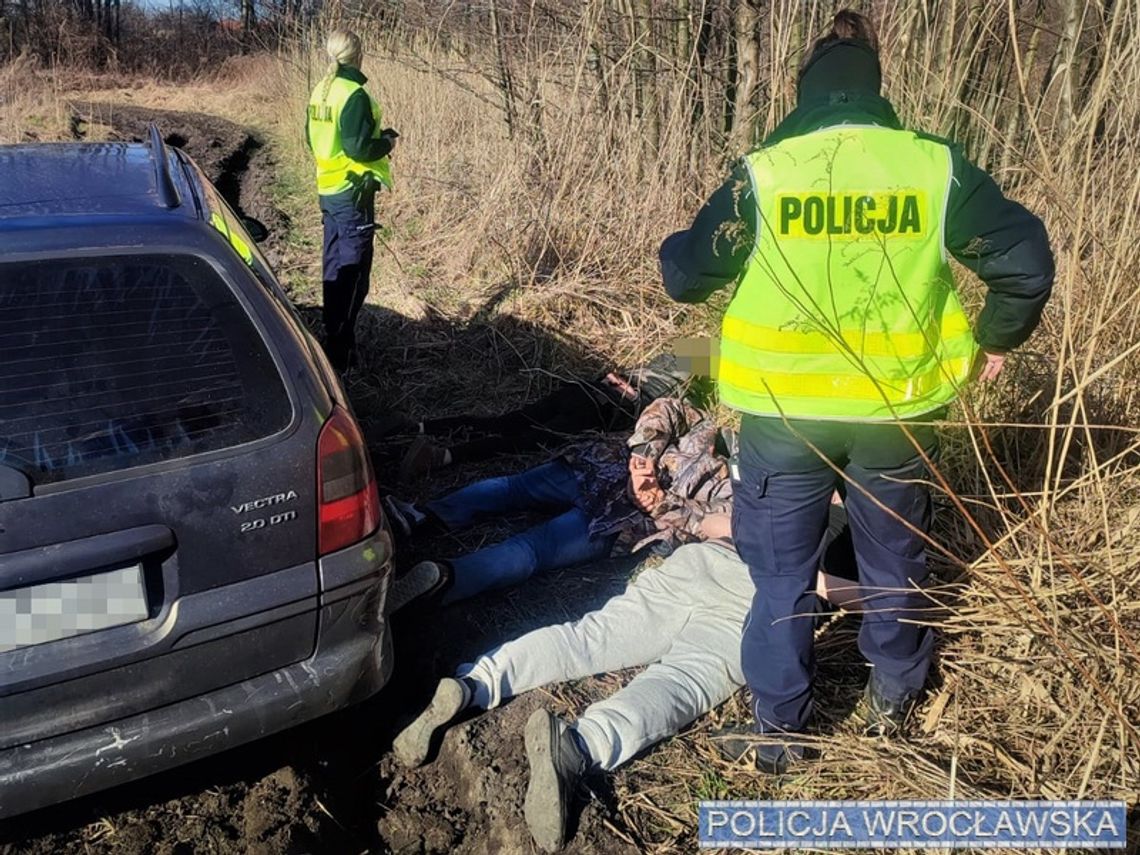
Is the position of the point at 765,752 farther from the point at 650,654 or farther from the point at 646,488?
the point at 646,488

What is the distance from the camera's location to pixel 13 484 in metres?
1.92

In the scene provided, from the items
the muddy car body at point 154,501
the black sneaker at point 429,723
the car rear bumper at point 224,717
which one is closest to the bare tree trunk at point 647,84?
the muddy car body at point 154,501

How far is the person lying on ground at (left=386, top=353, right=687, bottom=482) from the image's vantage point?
15.4ft

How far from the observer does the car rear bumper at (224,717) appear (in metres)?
2.04

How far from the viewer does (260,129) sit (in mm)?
19047

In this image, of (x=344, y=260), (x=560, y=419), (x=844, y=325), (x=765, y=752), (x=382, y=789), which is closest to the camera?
(x=844, y=325)

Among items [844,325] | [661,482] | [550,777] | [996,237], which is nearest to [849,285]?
[844,325]

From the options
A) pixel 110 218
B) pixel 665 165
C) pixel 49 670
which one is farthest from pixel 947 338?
pixel 665 165

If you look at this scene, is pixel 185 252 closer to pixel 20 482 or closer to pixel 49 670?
pixel 20 482

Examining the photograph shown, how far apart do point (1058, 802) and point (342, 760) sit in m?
1.98

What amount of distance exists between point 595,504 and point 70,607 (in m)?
2.19

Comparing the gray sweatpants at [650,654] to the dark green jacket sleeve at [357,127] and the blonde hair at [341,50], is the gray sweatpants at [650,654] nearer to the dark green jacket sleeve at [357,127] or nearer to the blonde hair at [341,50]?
the dark green jacket sleeve at [357,127]

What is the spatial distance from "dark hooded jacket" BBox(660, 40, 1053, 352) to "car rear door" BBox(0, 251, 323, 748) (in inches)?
42.9

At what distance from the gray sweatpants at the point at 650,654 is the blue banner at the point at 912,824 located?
1.04ft
